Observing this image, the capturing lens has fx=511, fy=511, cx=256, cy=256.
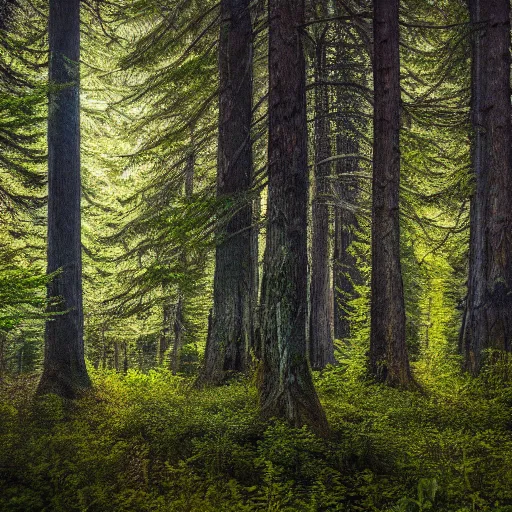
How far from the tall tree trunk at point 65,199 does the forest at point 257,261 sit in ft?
0.16

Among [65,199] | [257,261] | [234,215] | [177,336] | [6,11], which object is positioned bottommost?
[177,336]

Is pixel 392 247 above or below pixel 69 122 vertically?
below

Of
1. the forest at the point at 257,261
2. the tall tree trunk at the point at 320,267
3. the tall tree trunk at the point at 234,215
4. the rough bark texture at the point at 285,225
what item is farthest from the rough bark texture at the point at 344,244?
the rough bark texture at the point at 285,225

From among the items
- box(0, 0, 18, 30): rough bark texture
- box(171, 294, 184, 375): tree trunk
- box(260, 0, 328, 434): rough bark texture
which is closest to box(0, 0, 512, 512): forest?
box(260, 0, 328, 434): rough bark texture

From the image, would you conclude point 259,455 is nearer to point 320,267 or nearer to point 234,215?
point 234,215

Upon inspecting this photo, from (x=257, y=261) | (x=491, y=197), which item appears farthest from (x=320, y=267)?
(x=491, y=197)

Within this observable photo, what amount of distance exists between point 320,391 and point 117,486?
179 inches

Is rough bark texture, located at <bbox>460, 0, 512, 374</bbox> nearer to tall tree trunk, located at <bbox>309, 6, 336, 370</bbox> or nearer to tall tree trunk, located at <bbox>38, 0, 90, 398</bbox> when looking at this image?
tall tree trunk, located at <bbox>309, 6, 336, 370</bbox>

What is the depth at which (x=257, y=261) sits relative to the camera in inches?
450

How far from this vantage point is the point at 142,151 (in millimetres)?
11312

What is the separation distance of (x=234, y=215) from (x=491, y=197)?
16.9ft

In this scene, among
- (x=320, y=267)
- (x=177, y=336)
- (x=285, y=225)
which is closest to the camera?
(x=285, y=225)

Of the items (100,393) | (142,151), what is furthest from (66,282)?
(142,151)

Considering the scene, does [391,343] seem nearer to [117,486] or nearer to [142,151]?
[117,486]
